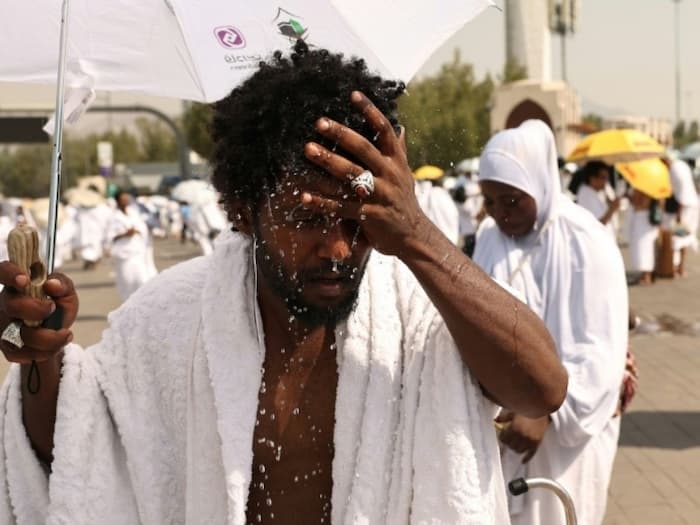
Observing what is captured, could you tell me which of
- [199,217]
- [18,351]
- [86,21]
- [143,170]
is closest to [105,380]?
[18,351]

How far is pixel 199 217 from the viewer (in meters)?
20.5

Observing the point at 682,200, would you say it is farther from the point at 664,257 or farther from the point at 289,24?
the point at 289,24

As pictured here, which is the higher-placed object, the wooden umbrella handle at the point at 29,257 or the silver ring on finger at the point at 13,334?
the wooden umbrella handle at the point at 29,257

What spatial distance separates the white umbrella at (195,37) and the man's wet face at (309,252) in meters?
0.65

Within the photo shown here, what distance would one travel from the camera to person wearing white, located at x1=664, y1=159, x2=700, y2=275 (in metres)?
17.5

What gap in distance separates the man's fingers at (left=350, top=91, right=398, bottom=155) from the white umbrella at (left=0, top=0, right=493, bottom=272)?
30.5 inches

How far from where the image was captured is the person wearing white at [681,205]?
17469mm

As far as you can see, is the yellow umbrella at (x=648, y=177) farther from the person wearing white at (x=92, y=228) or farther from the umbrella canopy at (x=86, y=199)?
the umbrella canopy at (x=86, y=199)

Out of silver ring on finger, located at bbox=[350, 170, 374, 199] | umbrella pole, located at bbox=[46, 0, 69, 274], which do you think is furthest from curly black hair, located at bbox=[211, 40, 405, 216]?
umbrella pole, located at bbox=[46, 0, 69, 274]

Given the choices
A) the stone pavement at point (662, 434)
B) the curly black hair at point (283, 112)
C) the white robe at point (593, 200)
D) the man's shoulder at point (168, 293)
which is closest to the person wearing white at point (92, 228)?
the white robe at point (593, 200)

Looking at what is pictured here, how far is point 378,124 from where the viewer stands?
191 cm

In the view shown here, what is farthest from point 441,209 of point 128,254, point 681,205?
point 681,205

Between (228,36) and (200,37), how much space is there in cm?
7

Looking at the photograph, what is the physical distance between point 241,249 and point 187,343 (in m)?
0.23
